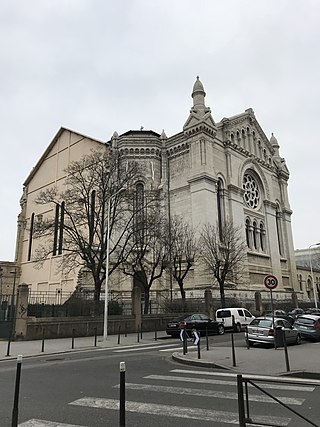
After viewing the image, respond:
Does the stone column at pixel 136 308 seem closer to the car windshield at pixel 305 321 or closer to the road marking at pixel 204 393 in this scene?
the car windshield at pixel 305 321

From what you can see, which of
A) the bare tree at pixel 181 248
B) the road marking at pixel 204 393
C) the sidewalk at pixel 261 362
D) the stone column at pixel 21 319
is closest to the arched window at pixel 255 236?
the bare tree at pixel 181 248

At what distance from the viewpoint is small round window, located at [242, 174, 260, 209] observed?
51.1 metres

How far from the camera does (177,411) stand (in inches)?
246

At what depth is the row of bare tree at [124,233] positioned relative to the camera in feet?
93.4

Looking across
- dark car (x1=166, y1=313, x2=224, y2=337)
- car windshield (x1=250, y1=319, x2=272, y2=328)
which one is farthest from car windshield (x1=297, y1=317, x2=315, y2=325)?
dark car (x1=166, y1=313, x2=224, y2=337)

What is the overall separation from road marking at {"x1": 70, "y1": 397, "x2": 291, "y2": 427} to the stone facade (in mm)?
32020

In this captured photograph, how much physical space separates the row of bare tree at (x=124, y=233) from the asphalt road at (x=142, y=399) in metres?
Result: 13.9

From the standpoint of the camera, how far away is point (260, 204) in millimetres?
53469

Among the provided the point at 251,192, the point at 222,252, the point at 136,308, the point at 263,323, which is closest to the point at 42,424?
the point at 263,323

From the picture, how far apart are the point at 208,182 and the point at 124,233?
12.8m

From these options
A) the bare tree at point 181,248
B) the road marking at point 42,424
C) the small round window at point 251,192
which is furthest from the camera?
the small round window at point 251,192

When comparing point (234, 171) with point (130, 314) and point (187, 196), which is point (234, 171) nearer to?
point (187, 196)

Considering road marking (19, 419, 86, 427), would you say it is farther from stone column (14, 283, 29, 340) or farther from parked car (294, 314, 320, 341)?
parked car (294, 314, 320, 341)

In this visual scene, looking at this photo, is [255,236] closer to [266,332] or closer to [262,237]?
[262,237]
